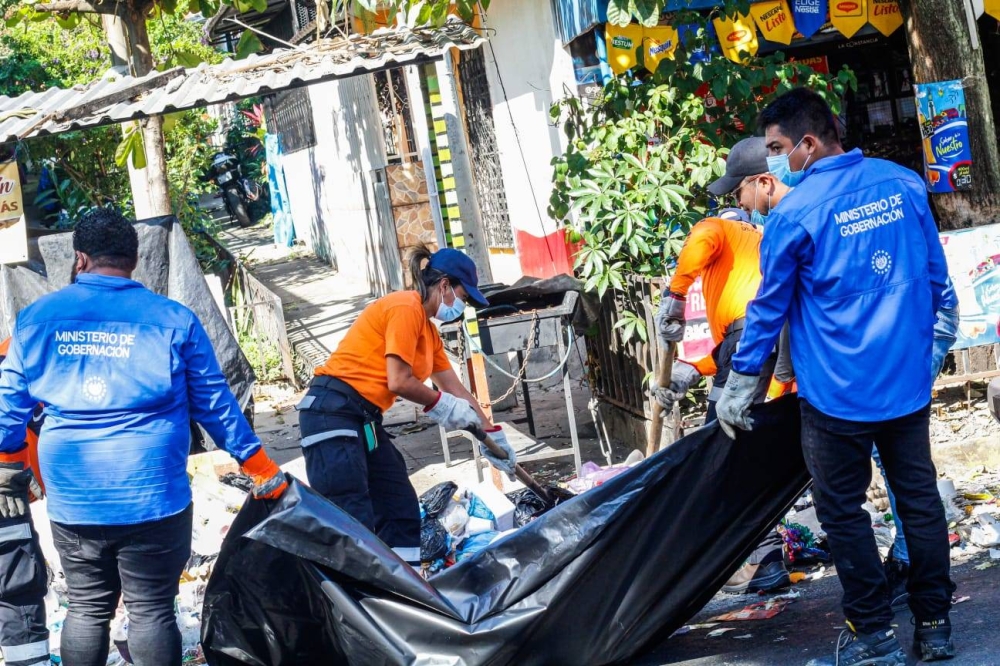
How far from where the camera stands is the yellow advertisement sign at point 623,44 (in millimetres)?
7590

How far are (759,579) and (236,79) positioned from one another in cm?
457

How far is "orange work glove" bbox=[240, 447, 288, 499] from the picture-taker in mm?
3865

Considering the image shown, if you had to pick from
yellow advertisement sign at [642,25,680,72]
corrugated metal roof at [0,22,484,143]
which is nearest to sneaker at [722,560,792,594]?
corrugated metal roof at [0,22,484,143]

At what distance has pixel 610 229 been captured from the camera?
682cm

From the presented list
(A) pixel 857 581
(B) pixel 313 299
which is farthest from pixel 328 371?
(B) pixel 313 299

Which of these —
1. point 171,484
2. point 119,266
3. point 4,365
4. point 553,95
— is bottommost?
point 171,484

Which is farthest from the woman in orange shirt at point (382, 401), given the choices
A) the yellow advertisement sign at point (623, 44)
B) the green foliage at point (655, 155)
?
the yellow advertisement sign at point (623, 44)

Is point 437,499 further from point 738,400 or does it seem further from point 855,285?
point 855,285

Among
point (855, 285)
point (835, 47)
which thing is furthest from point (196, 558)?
point (835, 47)

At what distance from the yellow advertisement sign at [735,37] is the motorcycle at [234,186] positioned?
65.8ft

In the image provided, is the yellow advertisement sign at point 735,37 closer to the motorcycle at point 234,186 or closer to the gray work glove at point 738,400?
the gray work glove at point 738,400

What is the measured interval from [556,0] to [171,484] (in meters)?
5.57

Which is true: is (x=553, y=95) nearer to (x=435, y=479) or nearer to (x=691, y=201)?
(x=691, y=201)

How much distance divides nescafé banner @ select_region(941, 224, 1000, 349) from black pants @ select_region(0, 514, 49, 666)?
5009mm
